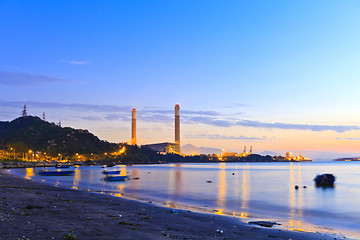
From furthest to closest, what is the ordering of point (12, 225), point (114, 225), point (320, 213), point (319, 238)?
point (320, 213)
point (319, 238)
point (114, 225)
point (12, 225)

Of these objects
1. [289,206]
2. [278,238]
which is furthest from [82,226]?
[289,206]

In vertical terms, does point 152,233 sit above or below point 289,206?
above

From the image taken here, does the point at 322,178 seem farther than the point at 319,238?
Yes

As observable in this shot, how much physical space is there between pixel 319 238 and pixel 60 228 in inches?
582

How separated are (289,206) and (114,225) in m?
31.2

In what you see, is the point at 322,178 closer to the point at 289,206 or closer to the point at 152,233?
the point at 289,206

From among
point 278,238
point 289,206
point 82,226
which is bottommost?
point 289,206

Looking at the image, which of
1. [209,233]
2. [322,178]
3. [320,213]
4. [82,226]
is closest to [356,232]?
[320,213]

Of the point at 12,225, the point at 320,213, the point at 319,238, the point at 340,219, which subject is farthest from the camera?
the point at 320,213

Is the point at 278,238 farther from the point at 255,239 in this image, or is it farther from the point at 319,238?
the point at 319,238

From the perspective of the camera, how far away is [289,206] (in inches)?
1630

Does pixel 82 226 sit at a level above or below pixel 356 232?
above

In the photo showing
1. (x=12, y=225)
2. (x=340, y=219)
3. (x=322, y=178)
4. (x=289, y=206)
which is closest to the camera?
(x=12, y=225)

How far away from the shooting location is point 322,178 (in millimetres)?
80688
